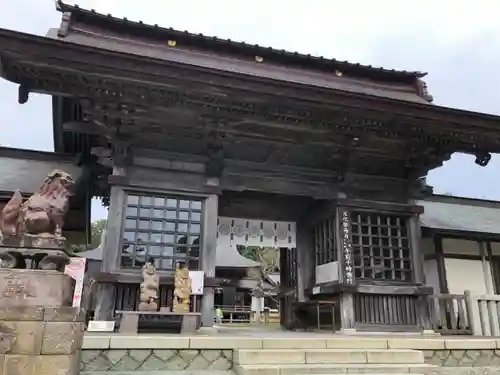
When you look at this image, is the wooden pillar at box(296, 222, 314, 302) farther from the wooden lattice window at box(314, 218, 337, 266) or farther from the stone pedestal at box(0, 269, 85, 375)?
the stone pedestal at box(0, 269, 85, 375)

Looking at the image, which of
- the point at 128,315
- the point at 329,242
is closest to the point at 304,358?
the point at 128,315

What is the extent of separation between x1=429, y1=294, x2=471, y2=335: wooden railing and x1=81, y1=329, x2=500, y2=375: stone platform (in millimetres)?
2493

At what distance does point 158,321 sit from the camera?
20.7ft

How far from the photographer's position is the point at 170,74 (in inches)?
250

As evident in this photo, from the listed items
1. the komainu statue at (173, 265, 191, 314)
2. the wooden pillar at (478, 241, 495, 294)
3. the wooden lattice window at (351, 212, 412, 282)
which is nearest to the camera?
the komainu statue at (173, 265, 191, 314)

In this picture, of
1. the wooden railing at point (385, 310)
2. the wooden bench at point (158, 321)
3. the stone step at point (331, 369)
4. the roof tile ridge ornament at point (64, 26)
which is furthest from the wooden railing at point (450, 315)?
the roof tile ridge ornament at point (64, 26)

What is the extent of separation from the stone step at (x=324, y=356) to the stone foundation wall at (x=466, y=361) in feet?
1.53

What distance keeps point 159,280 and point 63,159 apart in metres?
4.34

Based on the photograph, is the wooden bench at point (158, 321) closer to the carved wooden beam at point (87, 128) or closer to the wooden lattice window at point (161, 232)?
the wooden lattice window at point (161, 232)

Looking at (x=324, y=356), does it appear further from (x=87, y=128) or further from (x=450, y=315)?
(x=87, y=128)

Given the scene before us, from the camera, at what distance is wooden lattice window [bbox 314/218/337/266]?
8.48 m

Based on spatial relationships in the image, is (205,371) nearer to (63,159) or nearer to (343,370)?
(343,370)

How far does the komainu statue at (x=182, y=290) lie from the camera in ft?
21.5

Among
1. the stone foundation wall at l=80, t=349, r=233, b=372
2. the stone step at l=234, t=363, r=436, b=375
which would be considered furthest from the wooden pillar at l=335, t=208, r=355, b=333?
the stone foundation wall at l=80, t=349, r=233, b=372
